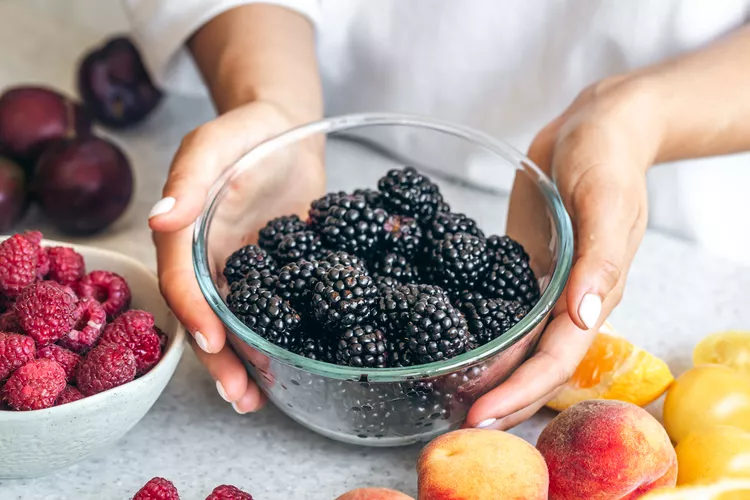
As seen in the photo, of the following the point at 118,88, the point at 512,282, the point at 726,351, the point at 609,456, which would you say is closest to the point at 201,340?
the point at 512,282

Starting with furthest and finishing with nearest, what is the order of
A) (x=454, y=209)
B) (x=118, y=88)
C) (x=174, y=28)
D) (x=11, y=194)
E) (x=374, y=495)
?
(x=118, y=88) → (x=174, y=28) → (x=11, y=194) → (x=454, y=209) → (x=374, y=495)

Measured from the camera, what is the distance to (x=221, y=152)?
1165mm

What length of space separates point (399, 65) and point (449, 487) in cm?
95

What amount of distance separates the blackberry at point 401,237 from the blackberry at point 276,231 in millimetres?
113

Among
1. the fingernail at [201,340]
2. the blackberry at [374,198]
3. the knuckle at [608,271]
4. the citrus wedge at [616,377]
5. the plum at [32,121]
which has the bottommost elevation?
the plum at [32,121]

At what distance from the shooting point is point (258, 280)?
0.98m

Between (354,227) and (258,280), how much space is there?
15cm

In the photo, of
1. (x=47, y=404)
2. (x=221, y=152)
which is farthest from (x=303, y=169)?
(x=47, y=404)

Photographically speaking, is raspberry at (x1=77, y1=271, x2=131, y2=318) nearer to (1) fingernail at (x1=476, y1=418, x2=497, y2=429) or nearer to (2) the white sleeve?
(1) fingernail at (x1=476, y1=418, x2=497, y2=429)

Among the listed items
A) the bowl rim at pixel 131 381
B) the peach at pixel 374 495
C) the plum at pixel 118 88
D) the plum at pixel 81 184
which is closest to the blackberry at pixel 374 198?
the bowl rim at pixel 131 381

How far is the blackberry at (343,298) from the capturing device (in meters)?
0.91

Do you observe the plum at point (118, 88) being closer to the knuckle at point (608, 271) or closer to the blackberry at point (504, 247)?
the blackberry at point (504, 247)

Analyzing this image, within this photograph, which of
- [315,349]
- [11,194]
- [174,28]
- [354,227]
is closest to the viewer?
[315,349]

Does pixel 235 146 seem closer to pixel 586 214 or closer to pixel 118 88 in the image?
pixel 586 214
